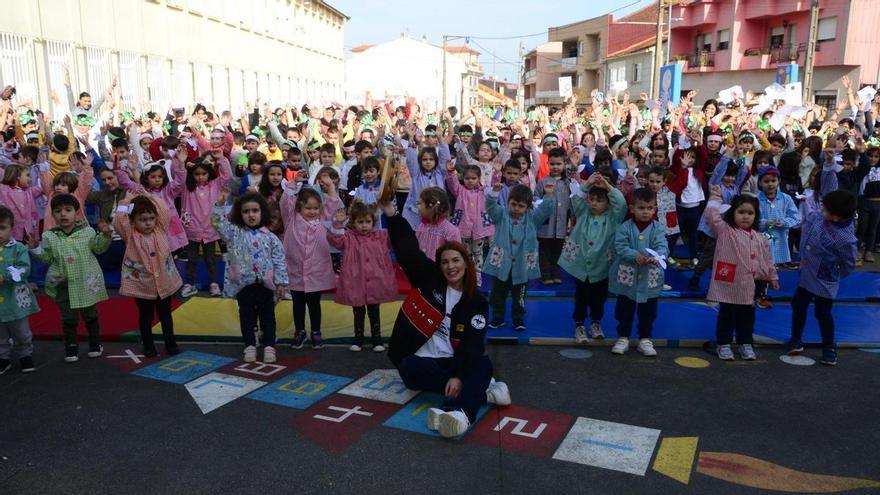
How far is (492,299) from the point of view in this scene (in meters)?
6.75

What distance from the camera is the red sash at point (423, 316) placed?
192 inches

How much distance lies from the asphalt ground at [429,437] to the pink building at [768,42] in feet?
98.2

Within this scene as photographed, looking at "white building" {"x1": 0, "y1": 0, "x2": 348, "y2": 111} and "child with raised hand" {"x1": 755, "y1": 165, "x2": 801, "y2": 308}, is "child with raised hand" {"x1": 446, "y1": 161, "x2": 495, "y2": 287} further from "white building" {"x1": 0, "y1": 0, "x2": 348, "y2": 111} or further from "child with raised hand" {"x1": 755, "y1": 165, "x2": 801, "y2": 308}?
"white building" {"x1": 0, "y1": 0, "x2": 348, "y2": 111}

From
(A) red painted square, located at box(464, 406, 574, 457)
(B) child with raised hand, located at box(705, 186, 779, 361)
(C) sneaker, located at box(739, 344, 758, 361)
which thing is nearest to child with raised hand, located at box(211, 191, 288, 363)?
(A) red painted square, located at box(464, 406, 574, 457)

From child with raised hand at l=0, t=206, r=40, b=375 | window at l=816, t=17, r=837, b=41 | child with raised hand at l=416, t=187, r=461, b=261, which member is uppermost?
window at l=816, t=17, r=837, b=41

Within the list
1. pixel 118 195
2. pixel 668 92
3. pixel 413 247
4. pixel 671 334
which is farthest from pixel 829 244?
pixel 668 92

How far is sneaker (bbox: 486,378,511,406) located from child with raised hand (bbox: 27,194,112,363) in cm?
350

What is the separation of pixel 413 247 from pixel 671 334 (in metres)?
2.88

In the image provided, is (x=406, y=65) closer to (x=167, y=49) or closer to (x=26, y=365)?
(x=167, y=49)

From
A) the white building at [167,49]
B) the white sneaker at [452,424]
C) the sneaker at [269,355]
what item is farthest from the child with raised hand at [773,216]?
the white building at [167,49]

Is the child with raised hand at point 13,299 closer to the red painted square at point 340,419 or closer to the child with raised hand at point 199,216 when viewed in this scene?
the child with raised hand at point 199,216

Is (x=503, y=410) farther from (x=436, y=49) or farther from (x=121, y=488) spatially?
(x=436, y=49)

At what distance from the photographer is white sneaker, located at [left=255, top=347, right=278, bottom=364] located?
19.0 ft

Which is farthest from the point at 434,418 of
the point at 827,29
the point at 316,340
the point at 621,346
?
the point at 827,29
